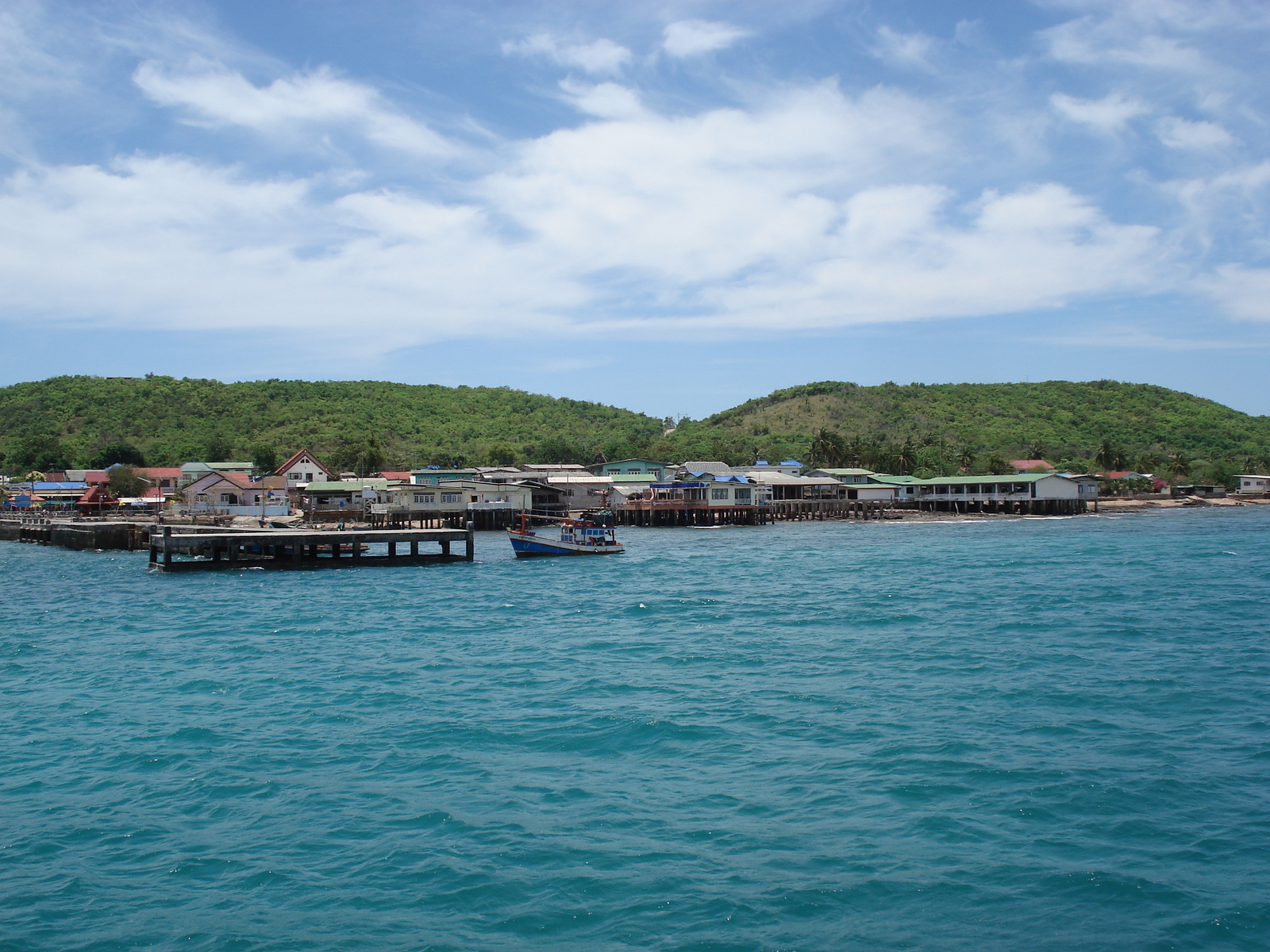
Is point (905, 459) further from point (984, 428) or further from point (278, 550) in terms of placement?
point (278, 550)

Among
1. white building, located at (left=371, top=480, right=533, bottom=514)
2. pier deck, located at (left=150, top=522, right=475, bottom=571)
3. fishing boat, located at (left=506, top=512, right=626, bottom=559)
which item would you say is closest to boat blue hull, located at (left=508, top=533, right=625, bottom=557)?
fishing boat, located at (left=506, top=512, right=626, bottom=559)

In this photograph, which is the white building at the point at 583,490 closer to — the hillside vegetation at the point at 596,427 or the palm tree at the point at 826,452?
the hillside vegetation at the point at 596,427

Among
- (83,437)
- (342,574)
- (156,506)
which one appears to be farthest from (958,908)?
(83,437)

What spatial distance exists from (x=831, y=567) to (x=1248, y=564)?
1920 cm

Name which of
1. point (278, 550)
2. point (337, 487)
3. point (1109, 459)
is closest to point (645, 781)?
point (278, 550)

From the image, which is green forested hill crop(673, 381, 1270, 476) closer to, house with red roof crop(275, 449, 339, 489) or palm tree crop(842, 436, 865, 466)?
palm tree crop(842, 436, 865, 466)

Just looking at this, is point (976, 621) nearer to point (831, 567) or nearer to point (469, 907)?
point (831, 567)

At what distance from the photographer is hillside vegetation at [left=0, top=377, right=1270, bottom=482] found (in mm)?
122125

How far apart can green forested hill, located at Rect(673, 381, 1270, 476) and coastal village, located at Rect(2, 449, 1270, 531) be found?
24620mm

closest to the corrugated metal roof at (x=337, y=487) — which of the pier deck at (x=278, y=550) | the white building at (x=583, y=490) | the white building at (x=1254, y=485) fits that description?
the white building at (x=583, y=490)

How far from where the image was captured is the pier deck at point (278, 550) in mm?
45906

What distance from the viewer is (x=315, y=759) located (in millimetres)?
15062

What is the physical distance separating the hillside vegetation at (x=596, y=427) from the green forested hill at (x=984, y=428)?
1.54 ft

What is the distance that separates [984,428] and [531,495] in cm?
11141
